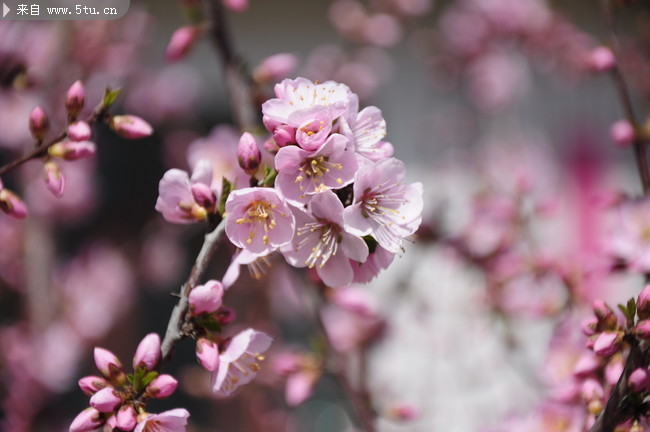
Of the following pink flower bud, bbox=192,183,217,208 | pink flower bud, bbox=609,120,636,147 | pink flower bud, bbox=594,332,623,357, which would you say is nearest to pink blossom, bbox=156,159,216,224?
pink flower bud, bbox=192,183,217,208

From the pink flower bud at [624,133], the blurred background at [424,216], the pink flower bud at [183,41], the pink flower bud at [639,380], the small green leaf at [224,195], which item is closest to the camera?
the pink flower bud at [639,380]

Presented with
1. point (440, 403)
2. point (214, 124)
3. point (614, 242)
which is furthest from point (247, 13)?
point (614, 242)

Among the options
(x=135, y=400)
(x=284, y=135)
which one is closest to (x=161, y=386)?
(x=135, y=400)

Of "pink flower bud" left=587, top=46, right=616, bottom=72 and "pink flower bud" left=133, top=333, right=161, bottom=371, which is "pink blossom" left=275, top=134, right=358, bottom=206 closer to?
"pink flower bud" left=133, top=333, right=161, bottom=371

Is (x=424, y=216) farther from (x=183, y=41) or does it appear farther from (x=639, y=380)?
(x=639, y=380)

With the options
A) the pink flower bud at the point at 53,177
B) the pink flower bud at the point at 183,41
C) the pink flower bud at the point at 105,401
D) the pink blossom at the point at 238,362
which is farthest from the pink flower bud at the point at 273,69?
the pink flower bud at the point at 105,401

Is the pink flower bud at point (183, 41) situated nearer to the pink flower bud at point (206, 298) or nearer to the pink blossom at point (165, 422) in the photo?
the pink flower bud at point (206, 298)
